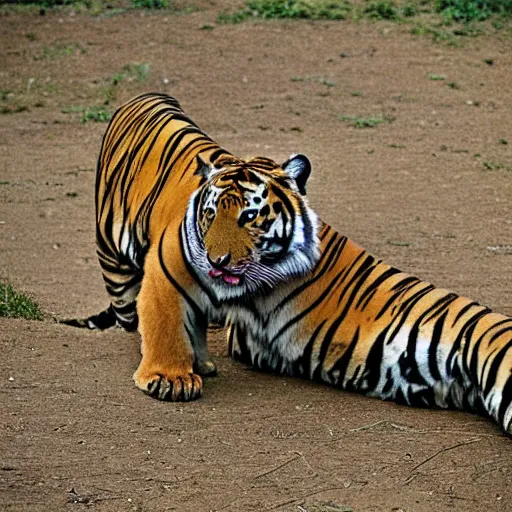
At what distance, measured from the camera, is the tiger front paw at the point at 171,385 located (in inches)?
183

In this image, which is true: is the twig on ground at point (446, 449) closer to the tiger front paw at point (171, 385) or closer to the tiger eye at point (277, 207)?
the tiger front paw at point (171, 385)

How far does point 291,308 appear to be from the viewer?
4.91m

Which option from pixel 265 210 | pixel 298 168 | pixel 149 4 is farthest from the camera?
pixel 149 4

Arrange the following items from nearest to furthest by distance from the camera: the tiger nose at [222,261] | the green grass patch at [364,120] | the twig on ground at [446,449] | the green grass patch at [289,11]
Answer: the twig on ground at [446,449] < the tiger nose at [222,261] < the green grass patch at [364,120] < the green grass patch at [289,11]

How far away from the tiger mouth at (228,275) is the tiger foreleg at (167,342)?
20 centimetres

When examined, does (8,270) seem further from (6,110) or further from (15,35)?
(15,35)

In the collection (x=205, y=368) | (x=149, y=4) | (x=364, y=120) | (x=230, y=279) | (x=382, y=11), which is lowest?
(x=205, y=368)

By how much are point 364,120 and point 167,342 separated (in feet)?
16.8

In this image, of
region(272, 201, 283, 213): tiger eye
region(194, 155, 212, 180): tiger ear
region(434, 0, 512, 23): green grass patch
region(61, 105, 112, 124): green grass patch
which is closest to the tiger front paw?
region(272, 201, 283, 213): tiger eye

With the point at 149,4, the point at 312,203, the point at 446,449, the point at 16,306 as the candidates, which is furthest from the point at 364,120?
the point at 446,449

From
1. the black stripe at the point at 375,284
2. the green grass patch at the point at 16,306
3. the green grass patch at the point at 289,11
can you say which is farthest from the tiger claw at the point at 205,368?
the green grass patch at the point at 289,11

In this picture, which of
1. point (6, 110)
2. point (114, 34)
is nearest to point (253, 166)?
point (6, 110)

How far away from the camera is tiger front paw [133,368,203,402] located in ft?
15.3

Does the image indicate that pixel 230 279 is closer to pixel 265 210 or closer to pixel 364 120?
pixel 265 210
